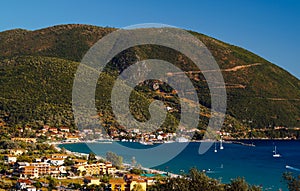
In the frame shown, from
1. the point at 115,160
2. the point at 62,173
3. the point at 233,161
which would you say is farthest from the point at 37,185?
the point at 233,161

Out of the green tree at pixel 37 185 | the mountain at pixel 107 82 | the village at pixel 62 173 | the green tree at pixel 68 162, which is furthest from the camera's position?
the mountain at pixel 107 82

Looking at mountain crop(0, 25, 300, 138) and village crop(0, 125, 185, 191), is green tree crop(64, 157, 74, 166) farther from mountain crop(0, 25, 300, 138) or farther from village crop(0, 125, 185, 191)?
mountain crop(0, 25, 300, 138)

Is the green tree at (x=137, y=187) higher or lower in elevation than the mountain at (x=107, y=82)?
lower

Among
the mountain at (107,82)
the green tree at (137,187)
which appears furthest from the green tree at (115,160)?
the mountain at (107,82)

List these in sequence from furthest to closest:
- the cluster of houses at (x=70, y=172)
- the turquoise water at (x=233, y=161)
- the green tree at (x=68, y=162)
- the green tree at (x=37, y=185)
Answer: the turquoise water at (x=233, y=161) < the green tree at (x=68, y=162) < the cluster of houses at (x=70, y=172) < the green tree at (x=37, y=185)

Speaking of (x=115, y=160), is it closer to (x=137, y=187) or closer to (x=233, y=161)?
(x=137, y=187)

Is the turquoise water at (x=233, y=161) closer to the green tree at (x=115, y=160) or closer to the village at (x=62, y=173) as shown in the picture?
the green tree at (x=115, y=160)
